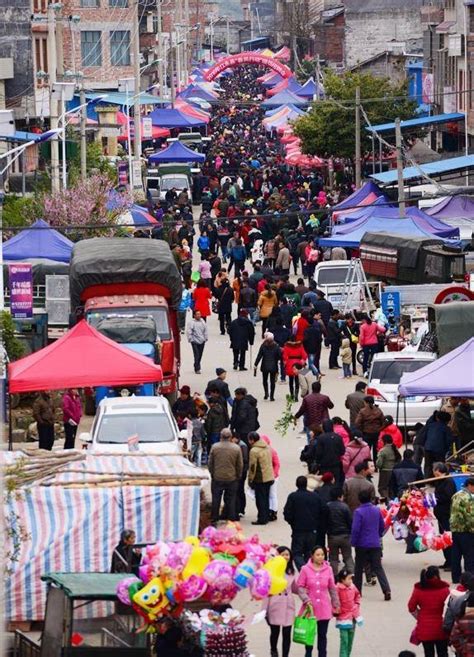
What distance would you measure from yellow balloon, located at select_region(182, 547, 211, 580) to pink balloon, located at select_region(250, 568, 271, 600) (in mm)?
339

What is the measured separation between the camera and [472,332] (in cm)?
2570

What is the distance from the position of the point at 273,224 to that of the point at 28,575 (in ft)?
107

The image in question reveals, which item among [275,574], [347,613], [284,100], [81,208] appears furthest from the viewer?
[284,100]

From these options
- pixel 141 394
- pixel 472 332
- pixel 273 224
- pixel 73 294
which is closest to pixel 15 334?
pixel 73 294

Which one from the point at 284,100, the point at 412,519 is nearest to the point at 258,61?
the point at 284,100

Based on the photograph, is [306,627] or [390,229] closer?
[306,627]

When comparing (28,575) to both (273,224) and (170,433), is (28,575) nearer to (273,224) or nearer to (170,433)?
(170,433)

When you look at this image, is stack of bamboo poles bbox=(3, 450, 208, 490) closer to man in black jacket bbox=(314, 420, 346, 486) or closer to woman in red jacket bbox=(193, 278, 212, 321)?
man in black jacket bbox=(314, 420, 346, 486)

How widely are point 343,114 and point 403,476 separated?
43075 millimetres

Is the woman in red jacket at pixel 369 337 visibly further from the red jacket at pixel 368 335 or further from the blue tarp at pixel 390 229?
the blue tarp at pixel 390 229

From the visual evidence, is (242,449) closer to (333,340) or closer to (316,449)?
(316,449)

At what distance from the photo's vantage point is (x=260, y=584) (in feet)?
41.1

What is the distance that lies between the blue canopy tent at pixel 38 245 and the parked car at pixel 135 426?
12.3 meters

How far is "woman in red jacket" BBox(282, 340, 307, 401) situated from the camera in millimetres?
28545
